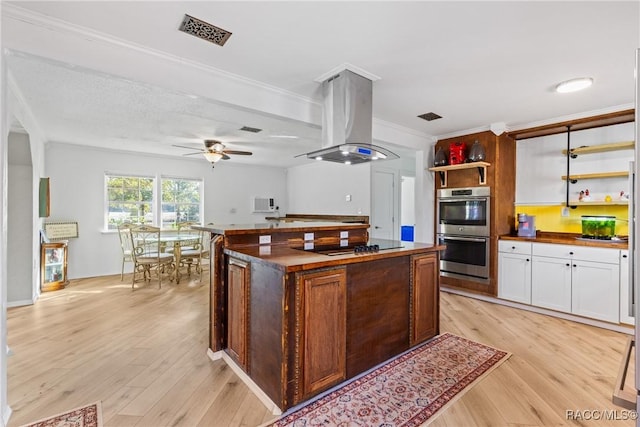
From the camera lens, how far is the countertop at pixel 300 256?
1.88 metres

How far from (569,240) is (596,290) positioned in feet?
2.07

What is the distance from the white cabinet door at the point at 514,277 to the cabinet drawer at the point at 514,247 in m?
0.05

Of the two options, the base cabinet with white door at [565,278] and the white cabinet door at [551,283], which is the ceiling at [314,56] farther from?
the white cabinet door at [551,283]

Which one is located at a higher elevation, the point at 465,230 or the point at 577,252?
the point at 465,230

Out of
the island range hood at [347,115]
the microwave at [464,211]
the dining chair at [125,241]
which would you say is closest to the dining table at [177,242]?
the dining chair at [125,241]

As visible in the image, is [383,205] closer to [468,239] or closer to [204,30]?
[468,239]

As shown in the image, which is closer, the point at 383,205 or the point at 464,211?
the point at 464,211

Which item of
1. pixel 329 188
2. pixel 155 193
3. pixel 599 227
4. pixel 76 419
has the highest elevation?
pixel 329 188

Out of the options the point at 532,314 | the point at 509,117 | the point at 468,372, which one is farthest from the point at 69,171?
the point at 532,314

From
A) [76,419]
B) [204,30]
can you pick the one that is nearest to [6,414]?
[76,419]

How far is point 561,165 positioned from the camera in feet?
12.9

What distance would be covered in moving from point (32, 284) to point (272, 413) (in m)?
4.08

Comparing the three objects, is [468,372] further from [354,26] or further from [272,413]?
[354,26]

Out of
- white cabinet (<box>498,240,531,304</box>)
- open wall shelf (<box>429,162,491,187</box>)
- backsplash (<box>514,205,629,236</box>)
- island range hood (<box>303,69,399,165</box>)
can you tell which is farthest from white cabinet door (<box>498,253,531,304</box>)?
island range hood (<box>303,69,399,165</box>)
